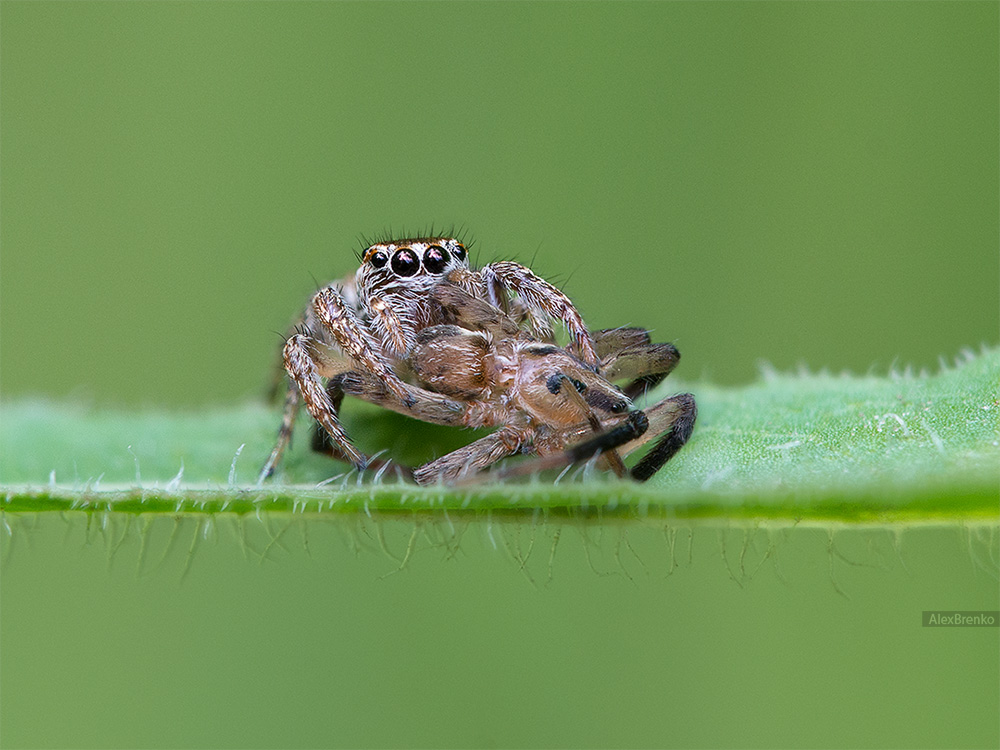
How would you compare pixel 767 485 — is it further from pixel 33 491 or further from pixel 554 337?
pixel 33 491

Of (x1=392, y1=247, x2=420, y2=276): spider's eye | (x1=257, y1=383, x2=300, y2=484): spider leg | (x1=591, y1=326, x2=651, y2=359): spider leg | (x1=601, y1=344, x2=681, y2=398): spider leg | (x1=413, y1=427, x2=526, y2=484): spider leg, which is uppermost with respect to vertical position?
(x1=392, y1=247, x2=420, y2=276): spider's eye

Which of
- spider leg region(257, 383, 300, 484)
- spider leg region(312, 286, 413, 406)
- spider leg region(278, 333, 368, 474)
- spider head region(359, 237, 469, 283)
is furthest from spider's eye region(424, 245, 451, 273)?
spider leg region(257, 383, 300, 484)

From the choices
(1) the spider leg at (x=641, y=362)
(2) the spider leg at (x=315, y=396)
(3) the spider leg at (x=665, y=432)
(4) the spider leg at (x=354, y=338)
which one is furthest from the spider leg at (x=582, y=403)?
(2) the spider leg at (x=315, y=396)

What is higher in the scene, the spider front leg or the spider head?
the spider head

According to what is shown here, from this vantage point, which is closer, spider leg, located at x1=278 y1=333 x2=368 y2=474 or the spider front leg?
spider leg, located at x1=278 y1=333 x2=368 y2=474

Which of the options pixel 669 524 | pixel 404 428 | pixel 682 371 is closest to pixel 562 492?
pixel 669 524

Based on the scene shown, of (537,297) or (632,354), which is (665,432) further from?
(537,297)

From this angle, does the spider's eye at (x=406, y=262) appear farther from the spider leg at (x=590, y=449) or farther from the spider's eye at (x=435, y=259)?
the spider leg at (x=590, y=449)

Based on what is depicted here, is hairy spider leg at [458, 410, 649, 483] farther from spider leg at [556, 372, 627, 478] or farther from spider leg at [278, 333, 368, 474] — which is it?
spider leg at [278, 333, 368, 474]
